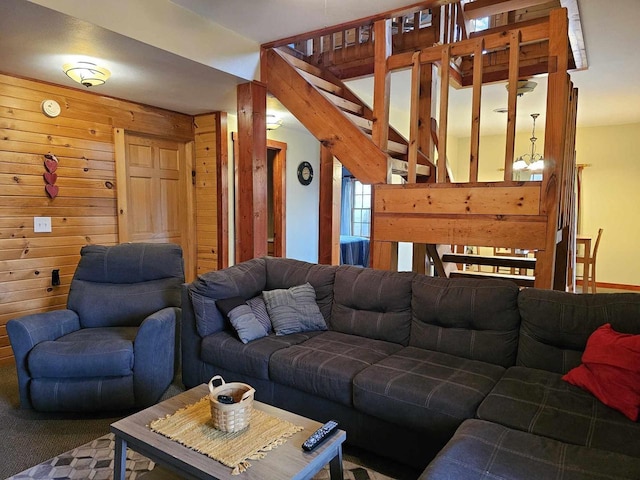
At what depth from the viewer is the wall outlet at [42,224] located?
141 inches

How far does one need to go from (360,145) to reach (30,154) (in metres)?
2.79

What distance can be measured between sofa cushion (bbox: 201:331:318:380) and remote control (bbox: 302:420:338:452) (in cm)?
87

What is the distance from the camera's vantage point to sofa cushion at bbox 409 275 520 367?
7.30 ft

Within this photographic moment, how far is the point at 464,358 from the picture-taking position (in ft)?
7.43

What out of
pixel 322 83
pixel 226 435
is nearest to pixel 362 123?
pixel 322 83

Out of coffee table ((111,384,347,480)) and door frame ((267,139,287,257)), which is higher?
door frame ((267,139,287,257))

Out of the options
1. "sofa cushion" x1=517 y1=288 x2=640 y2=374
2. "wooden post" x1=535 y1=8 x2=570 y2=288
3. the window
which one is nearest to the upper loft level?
"wooden post" x1=535 y1=8 x2=570 y2=288

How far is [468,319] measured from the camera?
231 cm

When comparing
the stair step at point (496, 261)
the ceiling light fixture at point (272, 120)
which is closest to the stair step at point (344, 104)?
the ceiling light fixture at point (272, 120)

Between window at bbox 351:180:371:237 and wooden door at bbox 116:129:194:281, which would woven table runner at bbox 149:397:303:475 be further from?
window at bbox 351:180:371:237

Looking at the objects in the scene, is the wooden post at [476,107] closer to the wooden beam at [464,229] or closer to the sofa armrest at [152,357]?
the wooden beam at [464,229]

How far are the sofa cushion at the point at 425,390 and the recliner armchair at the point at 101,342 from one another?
1.38 meters

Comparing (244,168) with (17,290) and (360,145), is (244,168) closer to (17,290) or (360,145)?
(360,145)

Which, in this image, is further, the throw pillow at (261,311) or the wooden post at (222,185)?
the wooden post at (222,185)
